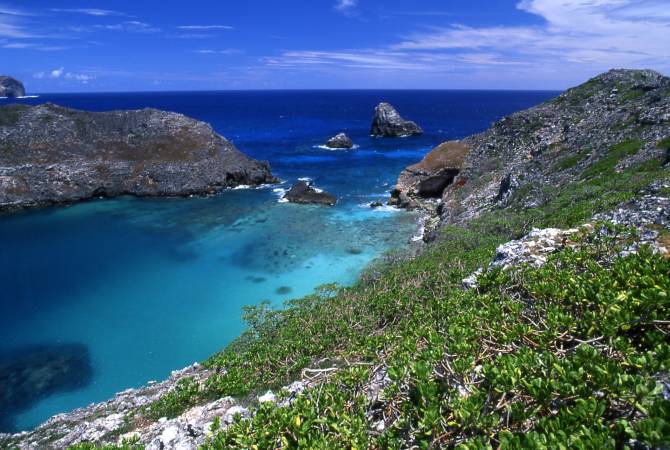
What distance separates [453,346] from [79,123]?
Answer: 7105 centimetres

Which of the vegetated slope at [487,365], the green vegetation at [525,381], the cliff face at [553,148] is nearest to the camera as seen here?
the green vegetation at [525,381]

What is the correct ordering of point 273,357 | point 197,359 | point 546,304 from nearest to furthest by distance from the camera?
point 546,304, point 273,357, point 197,359

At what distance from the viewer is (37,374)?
832 inches

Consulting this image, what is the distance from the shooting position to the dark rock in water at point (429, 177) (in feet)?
156

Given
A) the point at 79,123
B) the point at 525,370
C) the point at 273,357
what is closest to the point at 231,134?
the point at 79,123

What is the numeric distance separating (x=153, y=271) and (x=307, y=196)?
22.3 m

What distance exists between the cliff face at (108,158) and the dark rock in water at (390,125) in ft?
167

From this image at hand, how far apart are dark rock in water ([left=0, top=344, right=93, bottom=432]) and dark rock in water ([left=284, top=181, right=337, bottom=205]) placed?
3057 cm

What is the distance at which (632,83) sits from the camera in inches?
1542

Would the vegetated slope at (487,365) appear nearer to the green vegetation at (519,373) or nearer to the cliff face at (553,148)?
the green vegetation at (519,373)

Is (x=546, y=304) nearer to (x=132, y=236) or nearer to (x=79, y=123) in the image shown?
(x=132, y=236)

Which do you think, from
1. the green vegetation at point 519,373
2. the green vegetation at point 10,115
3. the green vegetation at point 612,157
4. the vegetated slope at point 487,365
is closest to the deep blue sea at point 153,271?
the vegetated slope at point 487,365

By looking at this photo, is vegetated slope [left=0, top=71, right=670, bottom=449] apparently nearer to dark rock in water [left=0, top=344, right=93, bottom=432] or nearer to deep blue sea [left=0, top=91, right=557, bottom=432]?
dark rock in water [left=0, top=344, right=93, bottom=432]

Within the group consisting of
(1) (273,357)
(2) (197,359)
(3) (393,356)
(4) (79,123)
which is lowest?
(2) (197,359)
